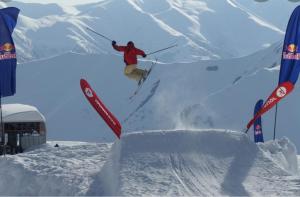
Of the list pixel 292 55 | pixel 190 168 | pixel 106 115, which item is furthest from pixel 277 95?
pixel 190 168

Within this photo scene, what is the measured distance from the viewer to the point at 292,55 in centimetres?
2208

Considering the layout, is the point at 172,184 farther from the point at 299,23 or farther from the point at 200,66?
the point at 200,66

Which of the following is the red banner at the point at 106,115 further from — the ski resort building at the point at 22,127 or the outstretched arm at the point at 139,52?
the ski resort building at the point at 22,127

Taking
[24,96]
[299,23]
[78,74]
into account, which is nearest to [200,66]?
[78,74]

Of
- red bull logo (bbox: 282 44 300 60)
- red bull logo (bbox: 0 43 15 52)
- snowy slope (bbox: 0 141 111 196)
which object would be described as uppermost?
red bull logo (bbox: 282 44 300 60)

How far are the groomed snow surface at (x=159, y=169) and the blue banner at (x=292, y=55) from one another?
6.65 meters

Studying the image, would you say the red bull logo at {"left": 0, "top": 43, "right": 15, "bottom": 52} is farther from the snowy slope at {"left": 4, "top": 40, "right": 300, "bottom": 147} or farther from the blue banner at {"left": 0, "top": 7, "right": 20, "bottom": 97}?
the snowy slope at {"left": 4, "top": 40, "right": 300, "bottom": 147}

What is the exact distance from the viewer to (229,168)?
1513 centimetres

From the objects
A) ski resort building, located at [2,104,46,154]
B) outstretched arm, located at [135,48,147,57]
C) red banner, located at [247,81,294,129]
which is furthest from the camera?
ski resort building, located at [2,104,46,154]

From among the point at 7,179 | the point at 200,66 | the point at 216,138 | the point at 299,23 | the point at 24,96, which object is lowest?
the point at 24,96

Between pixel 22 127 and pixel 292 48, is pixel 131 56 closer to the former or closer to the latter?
pixel 292 48

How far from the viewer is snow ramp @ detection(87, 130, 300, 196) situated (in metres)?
13.9

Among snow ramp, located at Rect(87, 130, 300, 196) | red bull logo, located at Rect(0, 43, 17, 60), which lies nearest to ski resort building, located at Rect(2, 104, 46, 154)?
red bull logo, located at Rect(0, 43, 17, 60)

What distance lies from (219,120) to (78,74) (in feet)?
195
